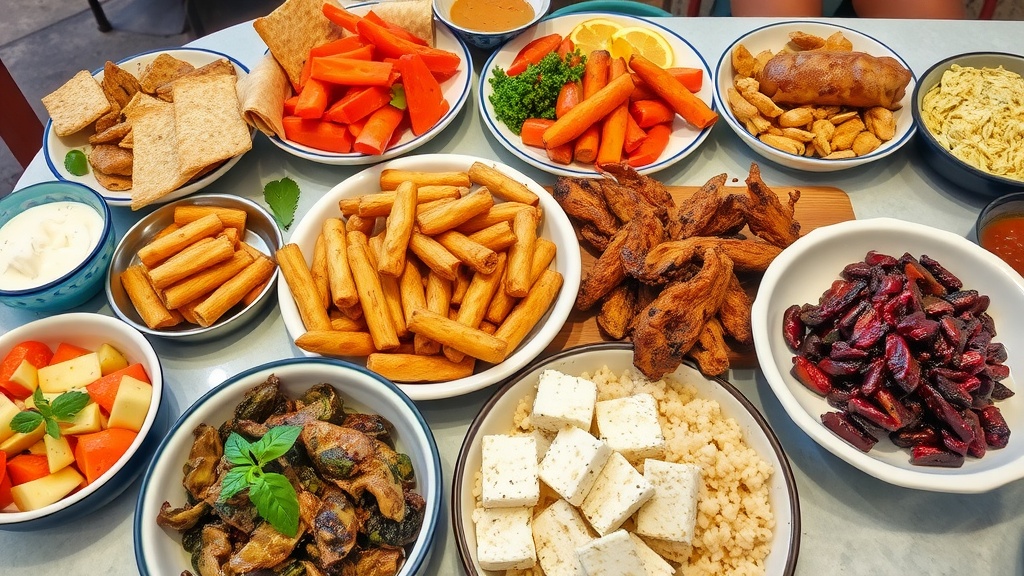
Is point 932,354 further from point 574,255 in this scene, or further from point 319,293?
point 319,293

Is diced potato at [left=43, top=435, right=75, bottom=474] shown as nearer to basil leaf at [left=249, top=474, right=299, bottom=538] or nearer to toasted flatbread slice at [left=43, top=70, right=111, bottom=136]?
basil leaf at [left=249, top=474, right=299, bottom=538]

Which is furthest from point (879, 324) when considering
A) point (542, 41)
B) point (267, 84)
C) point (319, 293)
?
point (267, 84)

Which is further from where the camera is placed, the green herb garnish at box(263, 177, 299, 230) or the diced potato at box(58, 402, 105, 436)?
the green herb garnish at box(263, 177, 299, 230)

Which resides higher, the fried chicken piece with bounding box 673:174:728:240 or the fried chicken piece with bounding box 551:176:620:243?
the fried chicken piece with bounding box 673:174:728:240

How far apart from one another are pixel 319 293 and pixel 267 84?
2.89 feet

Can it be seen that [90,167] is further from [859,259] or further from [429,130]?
[859,259]

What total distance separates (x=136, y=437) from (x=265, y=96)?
3.89ft

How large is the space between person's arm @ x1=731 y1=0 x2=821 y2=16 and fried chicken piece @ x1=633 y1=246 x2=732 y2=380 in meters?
2.06

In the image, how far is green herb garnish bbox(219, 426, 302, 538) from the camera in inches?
48.6

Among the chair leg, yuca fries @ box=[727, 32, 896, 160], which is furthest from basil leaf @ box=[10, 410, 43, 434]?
the chair leg

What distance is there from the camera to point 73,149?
2148 mm

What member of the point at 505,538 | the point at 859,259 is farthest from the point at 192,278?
the point at 859,259

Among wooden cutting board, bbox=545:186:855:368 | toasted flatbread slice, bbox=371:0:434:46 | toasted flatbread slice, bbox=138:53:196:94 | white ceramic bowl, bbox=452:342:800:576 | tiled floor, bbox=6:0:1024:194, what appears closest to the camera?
white ceramic bowl, bbox=452:342:800:576

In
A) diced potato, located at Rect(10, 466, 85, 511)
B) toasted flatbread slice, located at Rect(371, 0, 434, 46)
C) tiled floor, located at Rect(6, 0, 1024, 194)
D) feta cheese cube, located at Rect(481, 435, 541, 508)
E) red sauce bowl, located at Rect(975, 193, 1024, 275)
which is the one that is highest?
toasted flatbread slice, located at Rect(371, 0, 434, 46)
